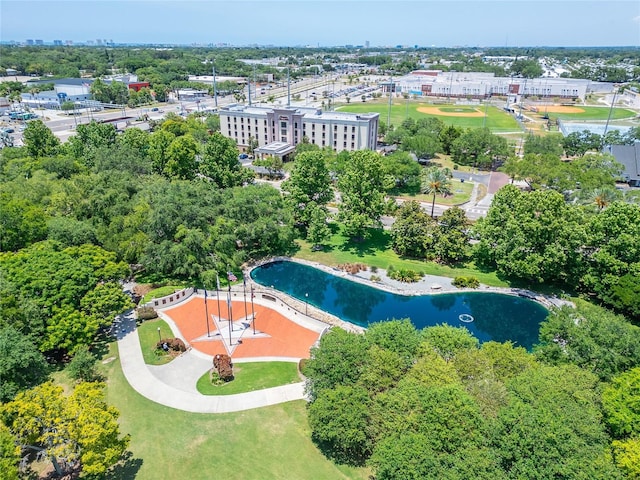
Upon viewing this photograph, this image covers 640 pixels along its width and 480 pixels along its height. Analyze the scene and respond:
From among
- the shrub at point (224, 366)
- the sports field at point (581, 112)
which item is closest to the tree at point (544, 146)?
the sports field at point (581, 112)

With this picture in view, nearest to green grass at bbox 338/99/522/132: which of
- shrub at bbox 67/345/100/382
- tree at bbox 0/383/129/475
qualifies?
shrub at bbox 67/345/100/382

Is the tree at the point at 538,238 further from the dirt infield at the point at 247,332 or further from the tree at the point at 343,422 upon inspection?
the tree at the point at 343,422

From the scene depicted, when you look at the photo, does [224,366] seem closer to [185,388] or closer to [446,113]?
[185,388]

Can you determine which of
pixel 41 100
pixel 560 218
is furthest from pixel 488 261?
pixel 41 100

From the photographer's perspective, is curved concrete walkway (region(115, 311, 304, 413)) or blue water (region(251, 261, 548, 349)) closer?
curved concrete walkway (region(115, 311, 304, 413))

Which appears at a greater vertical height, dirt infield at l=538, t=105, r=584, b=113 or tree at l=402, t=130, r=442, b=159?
dirt infield at l=538, t=105, r=584, b=113

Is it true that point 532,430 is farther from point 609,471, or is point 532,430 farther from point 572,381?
point 572,381

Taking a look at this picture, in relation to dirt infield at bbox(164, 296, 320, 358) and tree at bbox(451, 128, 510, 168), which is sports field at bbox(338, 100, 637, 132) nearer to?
tree at bbox(451, 128, 510, 168)
